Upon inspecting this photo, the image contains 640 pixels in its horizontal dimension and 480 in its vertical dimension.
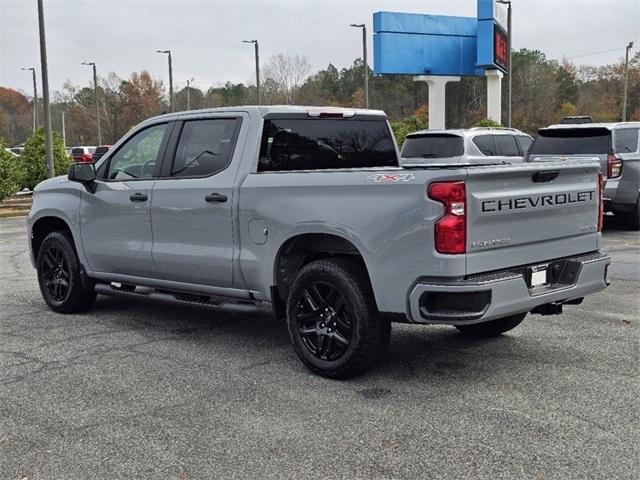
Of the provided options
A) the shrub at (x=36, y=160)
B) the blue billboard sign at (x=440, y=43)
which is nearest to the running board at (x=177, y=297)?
the shrub at (x=36, y=160)

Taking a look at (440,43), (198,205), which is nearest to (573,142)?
(198,205)

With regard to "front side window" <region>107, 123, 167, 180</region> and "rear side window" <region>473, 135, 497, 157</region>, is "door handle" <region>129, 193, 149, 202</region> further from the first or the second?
"rear side window" <region>473, 135, 497, 157</region>

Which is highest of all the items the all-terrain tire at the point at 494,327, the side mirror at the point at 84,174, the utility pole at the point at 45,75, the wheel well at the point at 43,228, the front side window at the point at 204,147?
the utility pole at the point at 45,75

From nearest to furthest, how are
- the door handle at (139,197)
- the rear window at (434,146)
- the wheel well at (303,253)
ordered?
the wheel well at (303,253)
the door handle at (139,197)
the rear window at (434,146)

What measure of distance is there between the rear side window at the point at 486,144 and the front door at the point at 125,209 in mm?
8430

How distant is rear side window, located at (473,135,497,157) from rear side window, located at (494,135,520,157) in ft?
0.46

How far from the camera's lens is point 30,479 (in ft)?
12.5

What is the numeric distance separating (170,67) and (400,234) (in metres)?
42.9

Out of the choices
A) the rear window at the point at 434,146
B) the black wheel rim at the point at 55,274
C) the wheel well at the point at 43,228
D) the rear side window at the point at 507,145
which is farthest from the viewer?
the rear side window at the point at 507,145

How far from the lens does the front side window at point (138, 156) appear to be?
6773mm

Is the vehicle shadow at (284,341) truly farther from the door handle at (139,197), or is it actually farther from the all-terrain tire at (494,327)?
the door handle at (139,197)

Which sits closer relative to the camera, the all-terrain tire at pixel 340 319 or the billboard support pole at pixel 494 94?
the all-terrain tire at pixel 340 319

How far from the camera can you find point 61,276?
772cm

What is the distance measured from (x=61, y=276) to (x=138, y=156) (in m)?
1.66
